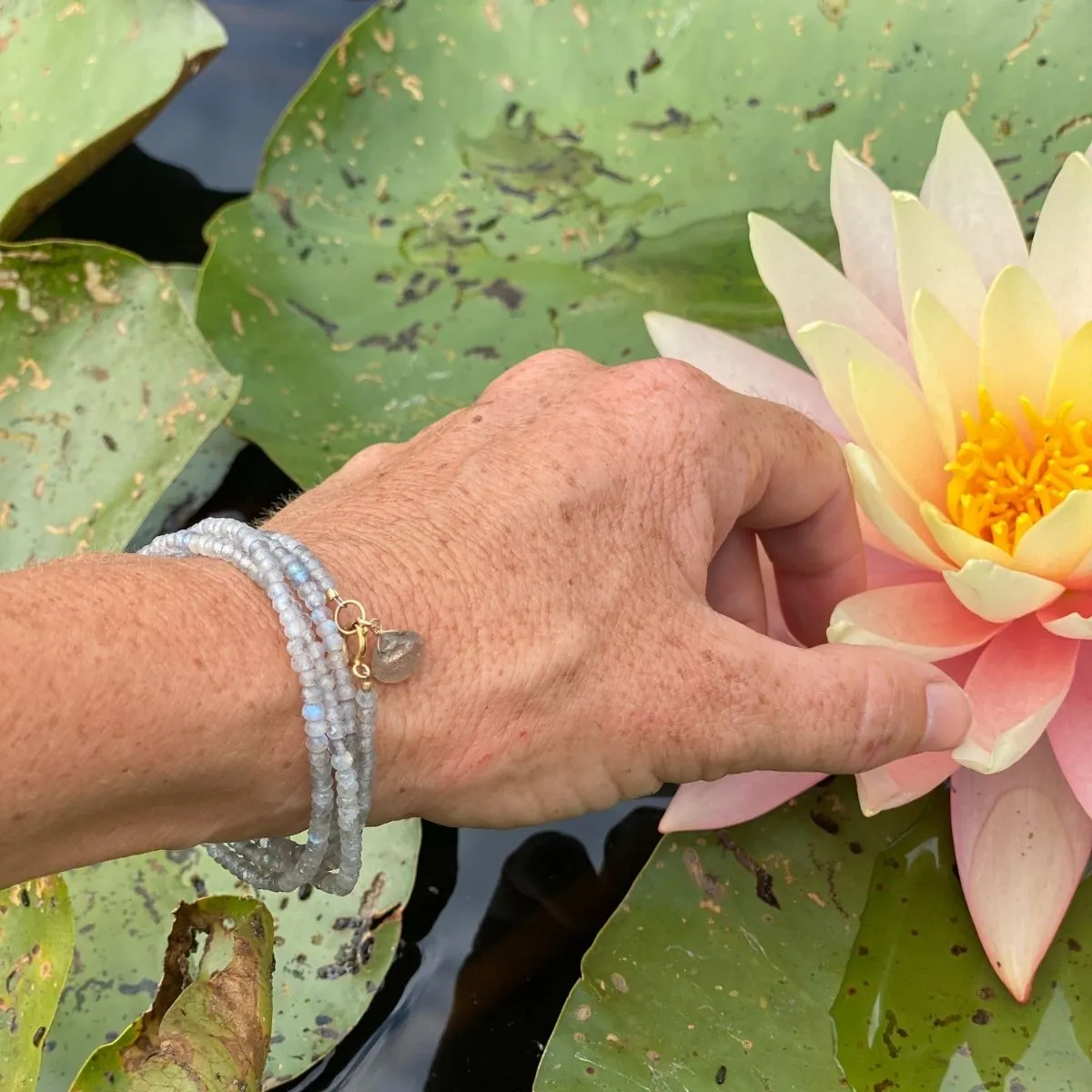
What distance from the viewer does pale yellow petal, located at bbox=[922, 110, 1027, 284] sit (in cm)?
95

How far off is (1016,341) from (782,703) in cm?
41

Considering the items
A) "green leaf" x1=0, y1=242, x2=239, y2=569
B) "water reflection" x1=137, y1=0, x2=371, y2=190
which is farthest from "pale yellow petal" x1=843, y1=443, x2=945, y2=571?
"water reflection" x1=137, y1=0, x2=371, y2=190

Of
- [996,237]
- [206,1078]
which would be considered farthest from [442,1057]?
[996,237]

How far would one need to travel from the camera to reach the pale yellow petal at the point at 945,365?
0.88 meters

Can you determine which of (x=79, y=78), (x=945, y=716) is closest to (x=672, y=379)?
(x=945, y=716)

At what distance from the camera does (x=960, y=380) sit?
3.08 ft

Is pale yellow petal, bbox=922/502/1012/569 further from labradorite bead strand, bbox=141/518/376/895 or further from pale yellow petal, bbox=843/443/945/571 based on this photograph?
labradorite bead strand, bbox=141/518/376/895

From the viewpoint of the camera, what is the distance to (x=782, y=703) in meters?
0.75

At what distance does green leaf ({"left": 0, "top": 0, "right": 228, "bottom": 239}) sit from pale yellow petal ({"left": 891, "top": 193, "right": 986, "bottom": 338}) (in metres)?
0.84

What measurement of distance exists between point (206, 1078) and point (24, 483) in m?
0.70

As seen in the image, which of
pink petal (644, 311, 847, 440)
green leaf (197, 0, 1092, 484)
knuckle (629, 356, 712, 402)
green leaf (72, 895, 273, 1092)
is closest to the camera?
green leaf (72, 895, 273, 1092)

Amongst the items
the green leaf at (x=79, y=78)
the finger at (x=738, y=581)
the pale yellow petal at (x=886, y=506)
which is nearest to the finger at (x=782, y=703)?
the pale yellow petal at (x=886, y=506)

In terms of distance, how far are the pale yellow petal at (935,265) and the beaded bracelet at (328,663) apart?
1.76ft

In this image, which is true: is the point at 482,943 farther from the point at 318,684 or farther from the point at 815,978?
the point at 318,684
